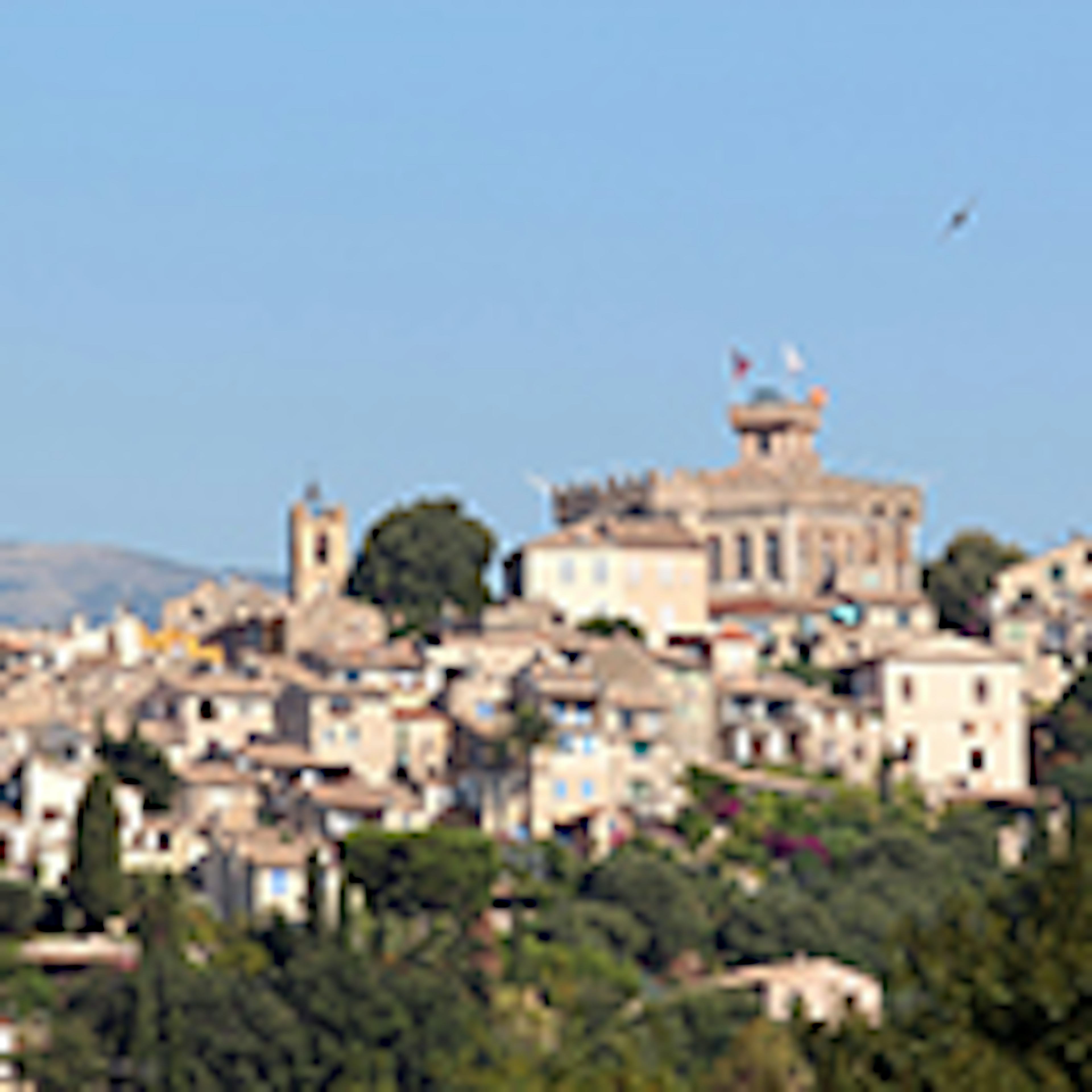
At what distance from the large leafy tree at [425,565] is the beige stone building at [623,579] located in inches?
107

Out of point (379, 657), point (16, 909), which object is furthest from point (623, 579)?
point (16, 909)

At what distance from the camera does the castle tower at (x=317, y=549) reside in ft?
495

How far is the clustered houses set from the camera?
118m

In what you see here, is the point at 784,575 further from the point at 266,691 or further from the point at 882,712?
the point at 266,691

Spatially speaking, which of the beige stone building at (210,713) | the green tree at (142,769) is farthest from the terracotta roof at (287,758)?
the green tree at (142,769)

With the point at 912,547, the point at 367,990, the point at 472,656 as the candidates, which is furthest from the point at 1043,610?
the point at 367,990

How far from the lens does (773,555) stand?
492 ft

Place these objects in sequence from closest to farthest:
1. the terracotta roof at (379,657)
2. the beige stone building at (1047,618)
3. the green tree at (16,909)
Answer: the green tree at (16,909)
the terracotta roof at (379,657)
the beige stone building at (1047,618)

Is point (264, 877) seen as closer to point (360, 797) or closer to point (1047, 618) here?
point (360, 797)

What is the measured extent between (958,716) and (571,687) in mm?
16502

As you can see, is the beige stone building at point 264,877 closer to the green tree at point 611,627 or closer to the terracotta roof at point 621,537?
the green tree at point 611,627

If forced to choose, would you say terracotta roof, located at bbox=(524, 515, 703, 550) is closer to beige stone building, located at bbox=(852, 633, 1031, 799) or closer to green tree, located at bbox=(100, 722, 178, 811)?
beige stone building, located at bbox=(852, 633, 1031, 799)

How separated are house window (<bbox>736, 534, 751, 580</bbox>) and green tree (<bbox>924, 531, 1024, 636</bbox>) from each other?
25.1ft

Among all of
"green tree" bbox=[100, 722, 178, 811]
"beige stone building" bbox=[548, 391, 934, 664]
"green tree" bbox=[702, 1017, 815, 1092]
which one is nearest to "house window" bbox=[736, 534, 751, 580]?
"beige stone building" bbox=[548, 391, 934, 664]
